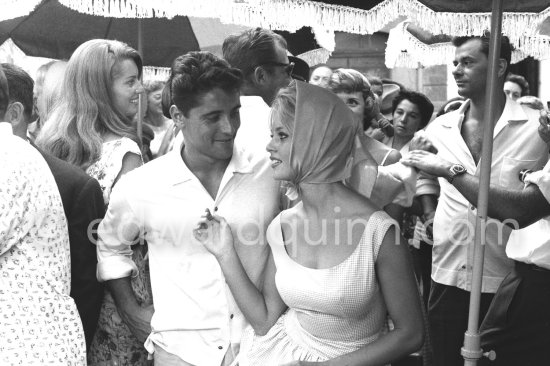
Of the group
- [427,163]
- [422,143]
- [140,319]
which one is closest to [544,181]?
[427,163]

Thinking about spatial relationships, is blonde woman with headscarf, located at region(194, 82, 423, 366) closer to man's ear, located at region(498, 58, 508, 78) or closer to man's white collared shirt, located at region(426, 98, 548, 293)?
man's white collared shirt, located at region(426, 98, 548, 293)

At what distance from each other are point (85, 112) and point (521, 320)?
2371mm

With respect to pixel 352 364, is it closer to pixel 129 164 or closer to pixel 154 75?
pixel 129 164

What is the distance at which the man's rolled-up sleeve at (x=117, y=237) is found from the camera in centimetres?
383

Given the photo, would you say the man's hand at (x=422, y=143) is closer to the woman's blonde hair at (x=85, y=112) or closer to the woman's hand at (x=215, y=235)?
the woman's hand at (x=215, y=235)

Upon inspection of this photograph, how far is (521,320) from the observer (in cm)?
444

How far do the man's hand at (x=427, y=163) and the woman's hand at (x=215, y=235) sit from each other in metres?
1.00

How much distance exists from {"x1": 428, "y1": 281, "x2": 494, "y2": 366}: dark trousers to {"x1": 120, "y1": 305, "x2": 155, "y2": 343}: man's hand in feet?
6.25

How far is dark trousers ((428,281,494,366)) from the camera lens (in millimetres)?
5043

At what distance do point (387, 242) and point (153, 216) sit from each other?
3.35 ft

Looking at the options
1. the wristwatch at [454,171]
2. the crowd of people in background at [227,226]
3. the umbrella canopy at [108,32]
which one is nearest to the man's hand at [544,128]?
the crowd of people in background at [227,226]

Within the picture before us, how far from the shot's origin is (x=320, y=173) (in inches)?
133

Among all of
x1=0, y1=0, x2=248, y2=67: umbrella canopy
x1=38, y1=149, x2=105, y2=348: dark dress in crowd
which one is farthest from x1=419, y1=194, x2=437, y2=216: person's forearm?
x1=38, y1=149, x2=105, y2=348: dark dress in crowd

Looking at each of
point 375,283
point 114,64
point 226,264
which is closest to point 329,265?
point 375,283
